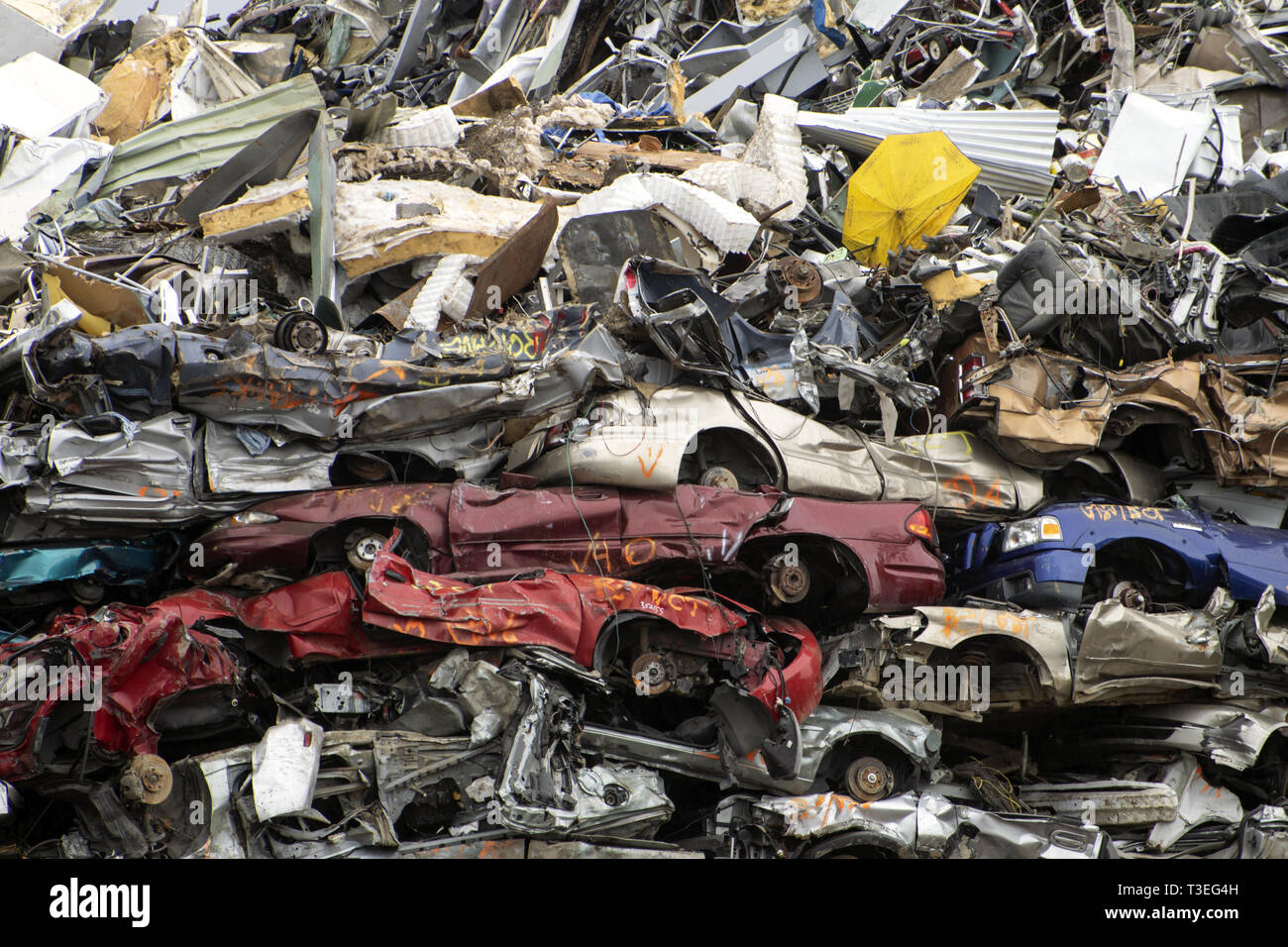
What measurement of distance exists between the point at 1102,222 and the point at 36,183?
11.6 m

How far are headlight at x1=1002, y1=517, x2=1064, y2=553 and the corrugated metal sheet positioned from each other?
6499 mm

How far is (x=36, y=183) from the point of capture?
39.2ft

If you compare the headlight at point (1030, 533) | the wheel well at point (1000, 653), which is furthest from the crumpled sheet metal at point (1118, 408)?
the wheel well at point (1000, 653)

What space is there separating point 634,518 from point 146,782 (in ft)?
11.4

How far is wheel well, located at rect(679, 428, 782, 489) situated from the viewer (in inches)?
324

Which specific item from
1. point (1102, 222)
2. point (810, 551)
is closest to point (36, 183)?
point (810, 551)

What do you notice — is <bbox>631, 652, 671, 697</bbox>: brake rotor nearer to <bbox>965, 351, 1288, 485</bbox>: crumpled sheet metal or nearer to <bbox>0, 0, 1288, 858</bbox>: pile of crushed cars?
<bbox>0, 0, 1288, 858</bbox>: pile of crushed cars

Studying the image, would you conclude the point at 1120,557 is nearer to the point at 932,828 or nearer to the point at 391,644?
the point at 932,828

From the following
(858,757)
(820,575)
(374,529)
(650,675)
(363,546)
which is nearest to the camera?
(650,675)

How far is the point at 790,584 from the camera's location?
7.58 meters

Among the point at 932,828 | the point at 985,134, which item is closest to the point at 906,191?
the point at 985,134

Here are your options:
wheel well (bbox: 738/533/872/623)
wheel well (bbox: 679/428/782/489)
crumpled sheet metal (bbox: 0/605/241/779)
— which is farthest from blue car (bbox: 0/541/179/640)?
wheel well (bbox: 738/533/872/623)

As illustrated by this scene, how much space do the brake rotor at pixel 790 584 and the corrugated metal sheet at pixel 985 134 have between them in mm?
7470

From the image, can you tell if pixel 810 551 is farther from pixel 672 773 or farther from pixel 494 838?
pixel 494 838
